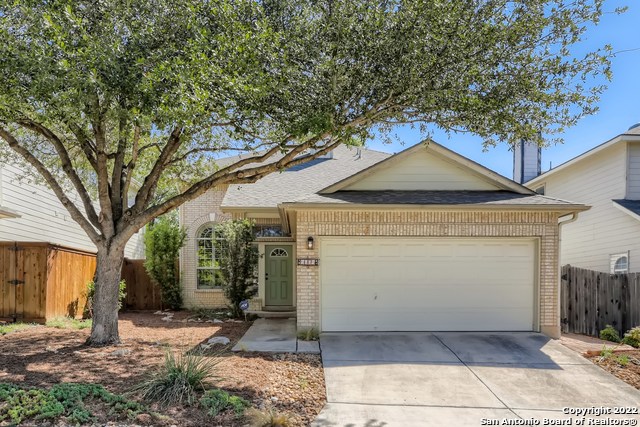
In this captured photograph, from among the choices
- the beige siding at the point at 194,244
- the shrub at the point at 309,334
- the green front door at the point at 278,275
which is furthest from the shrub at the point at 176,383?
the beige siding at the point at 194,244

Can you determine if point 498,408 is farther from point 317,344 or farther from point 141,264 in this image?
point 141,264

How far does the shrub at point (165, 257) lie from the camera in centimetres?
1463

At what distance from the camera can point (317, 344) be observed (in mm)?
8828

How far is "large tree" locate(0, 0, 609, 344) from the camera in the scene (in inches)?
247

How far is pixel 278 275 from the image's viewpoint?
44.1ft

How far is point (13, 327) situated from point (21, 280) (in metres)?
1.41

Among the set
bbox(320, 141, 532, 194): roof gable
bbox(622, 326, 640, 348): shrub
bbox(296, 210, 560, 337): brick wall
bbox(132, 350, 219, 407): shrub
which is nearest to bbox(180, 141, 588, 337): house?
bbox(296, 210, 560, 337): brick wall

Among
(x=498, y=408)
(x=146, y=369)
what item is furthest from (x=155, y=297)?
(x=498, y=408)

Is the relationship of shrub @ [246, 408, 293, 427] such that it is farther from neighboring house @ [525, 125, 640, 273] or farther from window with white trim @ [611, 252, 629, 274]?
window with white trim @ [611, 252, 629, 274]

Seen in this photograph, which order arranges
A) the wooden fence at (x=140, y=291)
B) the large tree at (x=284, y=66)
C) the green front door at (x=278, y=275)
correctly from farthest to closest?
1. the wooden fence at (x=140, y=291)
2. the green front door at (x=278, y=275)
3. the large tree at (x=284, y=66)

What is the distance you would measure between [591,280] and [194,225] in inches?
466

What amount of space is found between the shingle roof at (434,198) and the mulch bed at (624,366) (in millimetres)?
2929

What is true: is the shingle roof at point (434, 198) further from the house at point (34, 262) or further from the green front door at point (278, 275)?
the house at point (34, 262)

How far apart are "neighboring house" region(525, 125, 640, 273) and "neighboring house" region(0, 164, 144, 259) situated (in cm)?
1529
